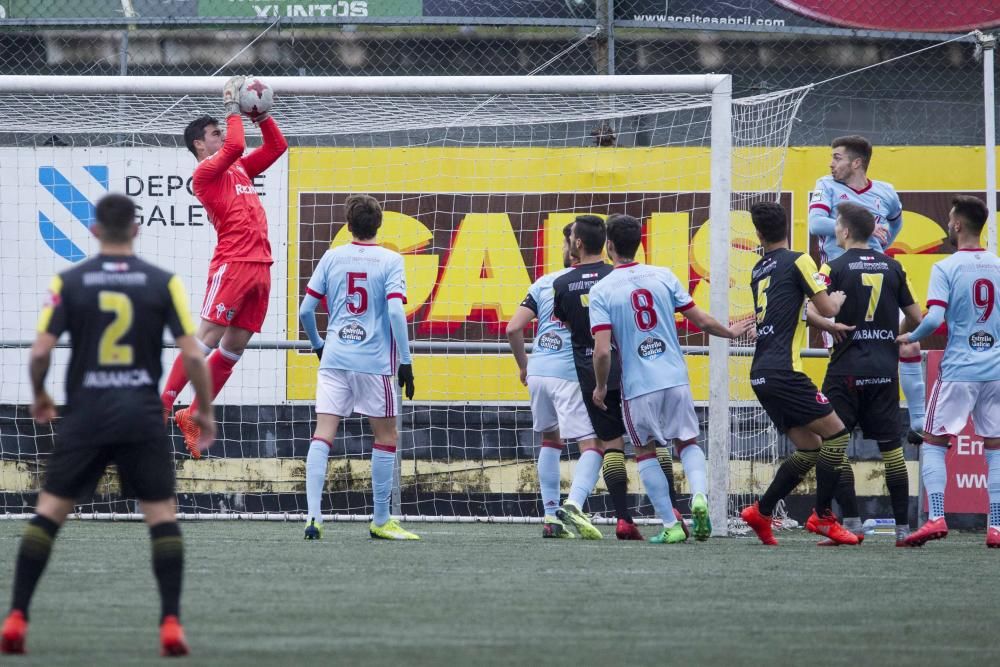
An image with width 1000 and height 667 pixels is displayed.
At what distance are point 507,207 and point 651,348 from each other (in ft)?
16.9

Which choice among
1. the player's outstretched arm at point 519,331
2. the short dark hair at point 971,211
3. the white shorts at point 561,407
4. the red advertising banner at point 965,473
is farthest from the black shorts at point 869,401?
the player's outstretched arm at point 519,331

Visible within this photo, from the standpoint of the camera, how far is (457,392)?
44.5ft

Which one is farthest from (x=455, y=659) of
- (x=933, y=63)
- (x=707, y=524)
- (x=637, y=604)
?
(x=933, y=63)

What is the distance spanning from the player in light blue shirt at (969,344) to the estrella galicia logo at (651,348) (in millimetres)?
1714

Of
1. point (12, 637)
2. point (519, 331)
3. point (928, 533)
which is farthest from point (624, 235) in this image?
point (12, 637)

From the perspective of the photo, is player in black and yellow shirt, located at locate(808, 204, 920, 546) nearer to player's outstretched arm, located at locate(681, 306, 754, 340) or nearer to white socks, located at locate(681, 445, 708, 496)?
player's outstretched arm, located at locate(681, 306, 754, 340)

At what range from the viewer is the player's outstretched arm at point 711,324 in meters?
8.90

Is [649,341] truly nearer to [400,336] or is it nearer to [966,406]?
[400,336]

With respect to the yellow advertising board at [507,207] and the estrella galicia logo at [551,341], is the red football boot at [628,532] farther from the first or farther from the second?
the yellow advertising board at [507,207]

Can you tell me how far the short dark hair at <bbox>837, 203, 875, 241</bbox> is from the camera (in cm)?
947

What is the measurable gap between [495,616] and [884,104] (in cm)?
1104

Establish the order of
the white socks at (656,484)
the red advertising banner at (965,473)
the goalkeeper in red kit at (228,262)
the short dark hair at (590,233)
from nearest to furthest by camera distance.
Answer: the white socks at (656,484) < the short dark hair at (590,233) < the goalkeeper in red kit at (228,262) < the red advertising banner at (965,473)

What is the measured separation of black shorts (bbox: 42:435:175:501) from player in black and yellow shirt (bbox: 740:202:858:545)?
5008 millimetres

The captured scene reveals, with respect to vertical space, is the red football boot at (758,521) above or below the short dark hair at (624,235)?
below
